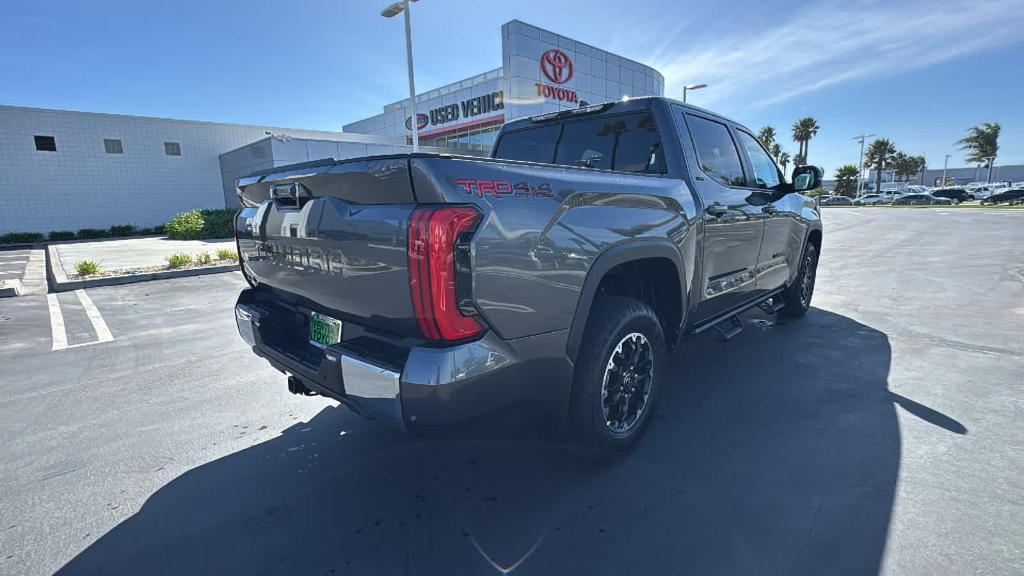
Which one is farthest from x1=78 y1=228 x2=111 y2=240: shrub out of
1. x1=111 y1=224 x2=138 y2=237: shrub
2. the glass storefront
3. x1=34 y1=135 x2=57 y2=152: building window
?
the glass storefront

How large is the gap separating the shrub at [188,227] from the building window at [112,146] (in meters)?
8.85

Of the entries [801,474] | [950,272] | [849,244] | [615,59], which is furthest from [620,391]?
[615,59]

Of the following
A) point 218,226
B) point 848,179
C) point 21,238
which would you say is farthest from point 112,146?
point 848,179

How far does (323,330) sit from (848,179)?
270 feet

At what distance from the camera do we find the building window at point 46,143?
21.1 m

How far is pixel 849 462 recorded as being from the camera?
249 cm

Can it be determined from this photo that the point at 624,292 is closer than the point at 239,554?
No

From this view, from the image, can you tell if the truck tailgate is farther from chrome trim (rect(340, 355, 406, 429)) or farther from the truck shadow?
the truck shadow

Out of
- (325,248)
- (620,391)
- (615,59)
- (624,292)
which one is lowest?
(620,391)

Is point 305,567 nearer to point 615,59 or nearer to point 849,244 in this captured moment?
point 849,244

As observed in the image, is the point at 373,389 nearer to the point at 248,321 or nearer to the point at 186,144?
the point at 248,321

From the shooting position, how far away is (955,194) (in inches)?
1828

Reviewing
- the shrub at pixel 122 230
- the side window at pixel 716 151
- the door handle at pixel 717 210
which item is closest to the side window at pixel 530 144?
the side window at pixel 716 151

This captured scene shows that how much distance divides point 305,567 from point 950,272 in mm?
10236
